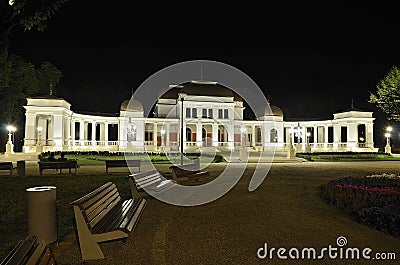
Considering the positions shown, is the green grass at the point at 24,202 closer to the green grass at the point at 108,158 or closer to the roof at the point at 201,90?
the green grass at the point at 108,158

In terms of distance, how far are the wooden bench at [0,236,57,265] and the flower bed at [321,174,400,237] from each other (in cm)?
641

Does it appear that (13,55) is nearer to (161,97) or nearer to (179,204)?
(161,97)

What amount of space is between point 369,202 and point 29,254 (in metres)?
8.54

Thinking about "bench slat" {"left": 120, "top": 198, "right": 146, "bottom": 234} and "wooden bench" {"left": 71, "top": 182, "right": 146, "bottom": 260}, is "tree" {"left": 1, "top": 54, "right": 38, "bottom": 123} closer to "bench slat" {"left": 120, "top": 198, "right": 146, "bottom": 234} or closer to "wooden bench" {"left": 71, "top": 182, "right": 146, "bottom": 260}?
"bench slat" {"left": 120, "top": 198, "right": 146, "bottom": 234}

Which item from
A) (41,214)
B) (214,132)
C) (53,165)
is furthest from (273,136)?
(41,214)

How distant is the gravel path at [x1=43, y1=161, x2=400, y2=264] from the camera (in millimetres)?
5188

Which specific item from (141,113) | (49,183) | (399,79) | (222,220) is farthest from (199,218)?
(141,113)

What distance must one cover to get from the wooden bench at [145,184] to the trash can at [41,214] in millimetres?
3678

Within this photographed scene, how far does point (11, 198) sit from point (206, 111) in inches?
1621

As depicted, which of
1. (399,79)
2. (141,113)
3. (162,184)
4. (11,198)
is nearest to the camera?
(11,198)

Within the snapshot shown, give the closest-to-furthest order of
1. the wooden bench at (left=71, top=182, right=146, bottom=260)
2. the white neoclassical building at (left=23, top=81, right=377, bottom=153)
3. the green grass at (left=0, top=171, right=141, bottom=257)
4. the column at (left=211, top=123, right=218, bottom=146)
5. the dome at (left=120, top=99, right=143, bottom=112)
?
the wooden bench at (left=71, top=182, right=146, bottom=260) < the green grass at (left=0, top=171, right=141, bottom=257) < the white neoclassical building at (left=23, top=81, right=377, bottom=153) < the dome at (left=120, top=99, right=143, bottom=112) < the column at (left=211, top=123, right=218, bottom=146)

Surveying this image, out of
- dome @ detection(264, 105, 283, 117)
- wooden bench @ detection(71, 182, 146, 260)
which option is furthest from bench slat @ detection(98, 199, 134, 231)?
dome @ detection(264, 105, 283, 117)

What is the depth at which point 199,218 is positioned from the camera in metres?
7.78

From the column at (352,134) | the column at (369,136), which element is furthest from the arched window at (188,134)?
the column at (369,136)
